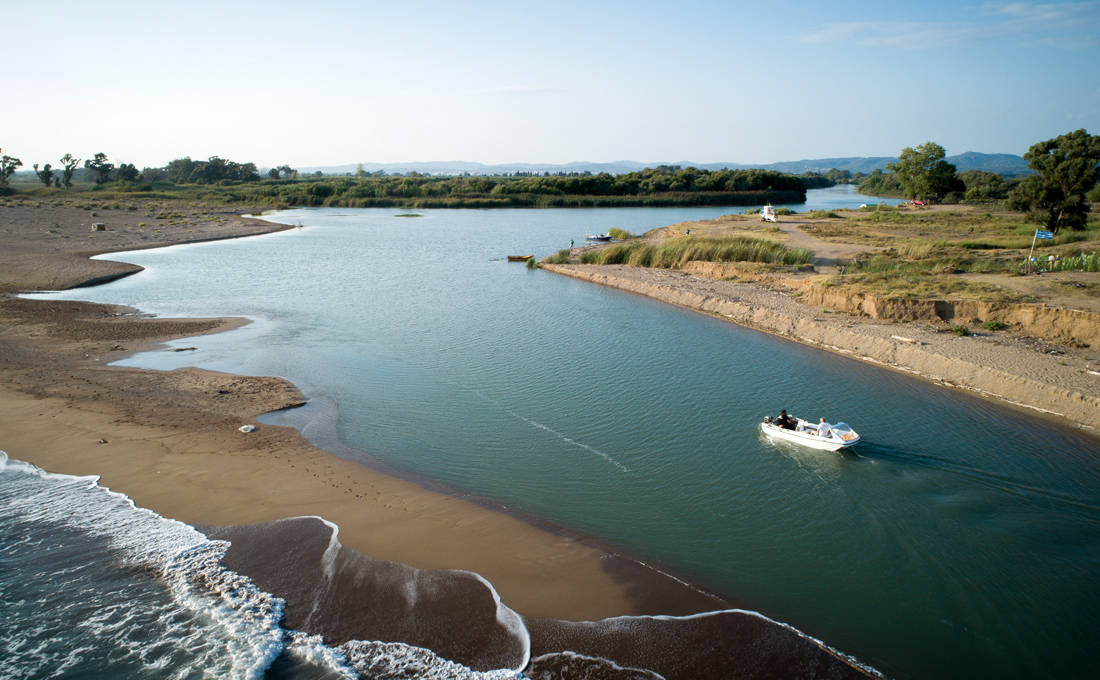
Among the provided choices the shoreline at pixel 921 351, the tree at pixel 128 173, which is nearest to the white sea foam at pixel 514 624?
the shoreline at pixel 921 351

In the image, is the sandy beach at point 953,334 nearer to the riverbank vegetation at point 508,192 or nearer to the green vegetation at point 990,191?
the green vegetation at point 990,191

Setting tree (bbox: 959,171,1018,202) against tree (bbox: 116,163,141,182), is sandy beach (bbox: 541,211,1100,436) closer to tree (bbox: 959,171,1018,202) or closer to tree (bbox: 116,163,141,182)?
tree (bbox: 959,171,1018,202)

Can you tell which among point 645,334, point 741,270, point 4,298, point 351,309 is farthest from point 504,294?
point 4,298

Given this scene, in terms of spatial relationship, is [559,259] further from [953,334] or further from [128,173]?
[128,173]

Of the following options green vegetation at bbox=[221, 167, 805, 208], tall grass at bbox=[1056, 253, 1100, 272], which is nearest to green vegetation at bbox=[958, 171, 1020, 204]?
green vegetation at bbox=[221, 167, 805, 208]

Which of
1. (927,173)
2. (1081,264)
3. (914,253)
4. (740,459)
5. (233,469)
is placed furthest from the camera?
(927,173)

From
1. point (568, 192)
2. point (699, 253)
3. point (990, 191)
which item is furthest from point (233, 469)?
point (568, 192)

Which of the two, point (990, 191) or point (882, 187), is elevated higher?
point (882, 187)
